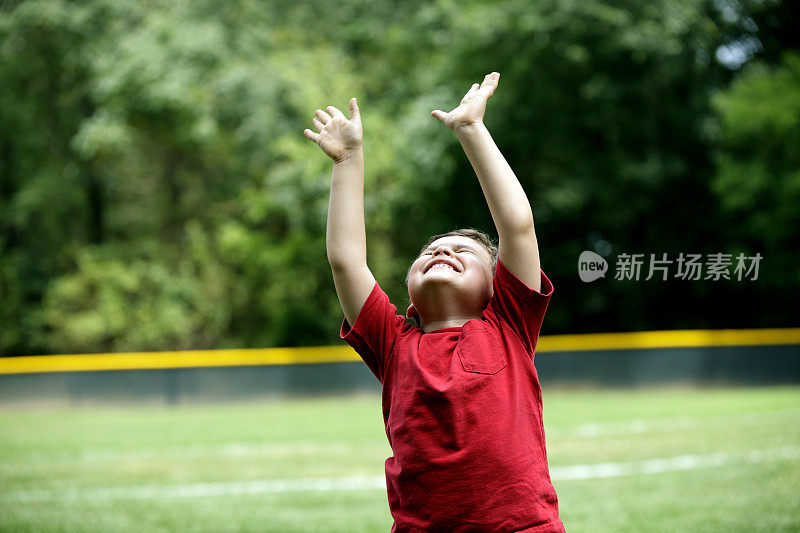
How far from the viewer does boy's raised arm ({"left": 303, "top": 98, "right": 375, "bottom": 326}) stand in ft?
6.65

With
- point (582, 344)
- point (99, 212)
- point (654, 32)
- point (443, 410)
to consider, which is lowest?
point (443, 410)

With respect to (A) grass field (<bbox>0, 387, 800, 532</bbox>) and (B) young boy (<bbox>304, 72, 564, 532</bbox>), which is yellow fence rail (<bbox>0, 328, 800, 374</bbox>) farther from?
(B) young boy (<bbox>304, 72, 564, 532</bbox>)

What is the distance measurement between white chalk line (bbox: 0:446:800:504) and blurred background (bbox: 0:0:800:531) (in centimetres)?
5

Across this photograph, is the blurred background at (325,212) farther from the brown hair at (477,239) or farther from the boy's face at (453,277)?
the boy's face at (453,277)

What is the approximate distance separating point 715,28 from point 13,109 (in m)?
16.7

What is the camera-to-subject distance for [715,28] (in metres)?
15.4

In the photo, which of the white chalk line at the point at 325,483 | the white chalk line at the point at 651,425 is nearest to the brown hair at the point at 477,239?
the white chalk line at the point at 325,483

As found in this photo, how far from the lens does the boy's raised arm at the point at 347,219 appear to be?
2028 mm

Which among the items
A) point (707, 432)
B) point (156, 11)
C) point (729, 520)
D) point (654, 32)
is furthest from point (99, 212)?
point (729, 520)

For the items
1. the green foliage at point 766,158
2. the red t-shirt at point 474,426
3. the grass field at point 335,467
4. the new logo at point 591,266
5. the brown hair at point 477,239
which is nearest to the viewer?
the red t-shirt at point 474,426

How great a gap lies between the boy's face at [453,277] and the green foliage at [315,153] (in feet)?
45.4

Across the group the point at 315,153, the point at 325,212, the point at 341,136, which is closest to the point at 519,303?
the point at 341,136

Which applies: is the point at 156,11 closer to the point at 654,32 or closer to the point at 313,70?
the point at 313,70

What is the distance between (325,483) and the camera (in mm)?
6770
